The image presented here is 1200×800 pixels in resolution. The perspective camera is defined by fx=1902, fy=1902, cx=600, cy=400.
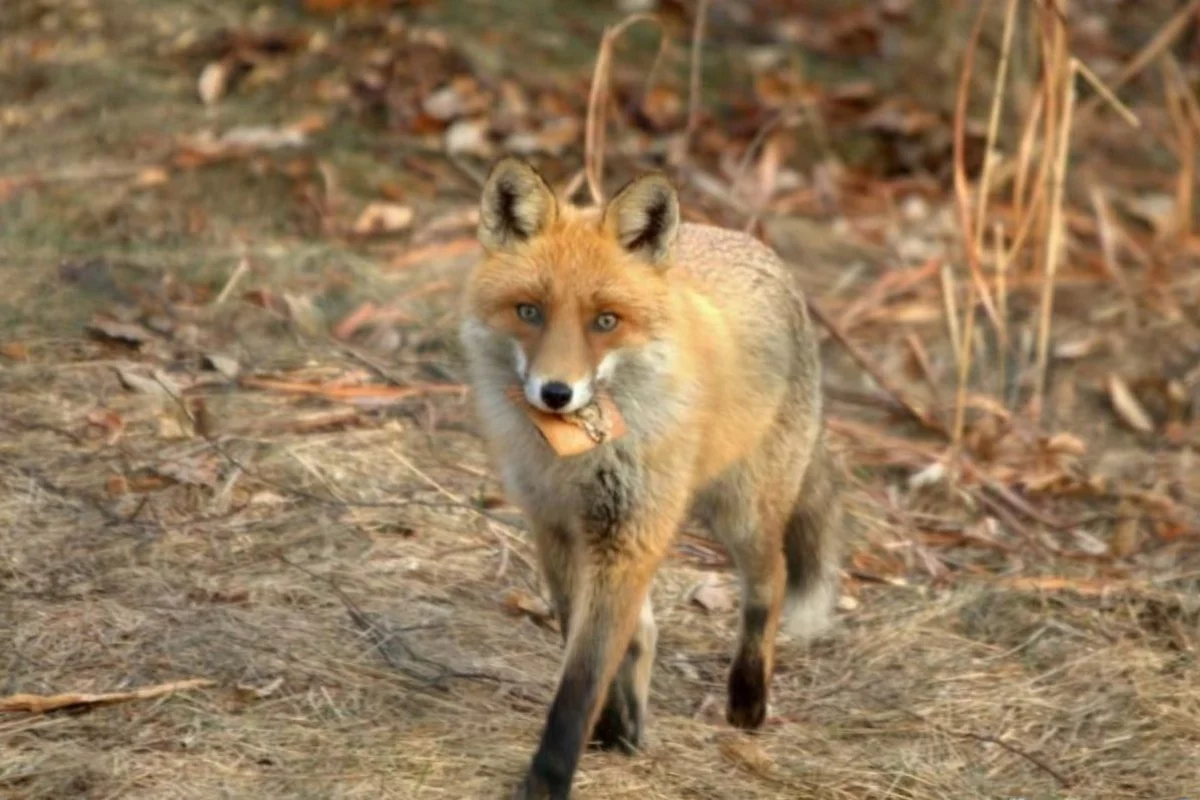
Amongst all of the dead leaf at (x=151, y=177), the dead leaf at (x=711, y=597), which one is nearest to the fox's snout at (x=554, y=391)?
the dead leaf at (x=711, y=597)

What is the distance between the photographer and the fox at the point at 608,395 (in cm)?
433

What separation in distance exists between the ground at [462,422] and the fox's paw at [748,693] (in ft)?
0.38

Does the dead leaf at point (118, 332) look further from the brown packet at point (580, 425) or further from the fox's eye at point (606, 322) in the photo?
the fox's eye at point (606, 322)

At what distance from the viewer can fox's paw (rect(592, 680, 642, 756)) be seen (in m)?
4.84

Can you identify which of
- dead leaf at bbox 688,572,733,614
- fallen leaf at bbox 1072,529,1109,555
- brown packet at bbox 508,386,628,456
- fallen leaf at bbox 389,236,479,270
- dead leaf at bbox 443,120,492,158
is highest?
brown packet at bbox 508,386,628,456

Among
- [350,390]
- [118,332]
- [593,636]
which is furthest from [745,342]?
[118,332]

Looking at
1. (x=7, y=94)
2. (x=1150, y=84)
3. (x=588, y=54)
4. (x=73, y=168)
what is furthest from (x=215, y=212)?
(x=1150, y=84)

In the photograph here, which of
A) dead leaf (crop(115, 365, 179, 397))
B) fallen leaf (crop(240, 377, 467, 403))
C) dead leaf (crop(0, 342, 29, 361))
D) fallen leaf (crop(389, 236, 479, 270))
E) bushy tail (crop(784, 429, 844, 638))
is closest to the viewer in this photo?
bushy tail (crop(784, 429, 844, 638))

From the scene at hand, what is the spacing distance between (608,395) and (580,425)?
10 centimetres

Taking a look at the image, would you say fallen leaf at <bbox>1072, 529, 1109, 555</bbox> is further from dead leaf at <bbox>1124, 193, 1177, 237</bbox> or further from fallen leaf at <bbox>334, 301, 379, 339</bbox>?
dead leaf at <bbox>1124, 193, 1177, 237</bbox>

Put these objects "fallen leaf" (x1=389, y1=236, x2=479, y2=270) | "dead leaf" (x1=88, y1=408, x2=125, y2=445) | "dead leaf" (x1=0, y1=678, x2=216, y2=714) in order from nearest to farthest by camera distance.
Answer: "dead leaf" (x1=0, y1=678, x2=216, y2=714)
"dead leaf" (x1=88, y1=408, x2=125, y2=445)
"fallen leaf" (x1=389, y1=236, x2=479, y2=270)

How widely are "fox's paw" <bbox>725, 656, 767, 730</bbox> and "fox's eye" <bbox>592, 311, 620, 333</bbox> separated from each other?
4.18 ft

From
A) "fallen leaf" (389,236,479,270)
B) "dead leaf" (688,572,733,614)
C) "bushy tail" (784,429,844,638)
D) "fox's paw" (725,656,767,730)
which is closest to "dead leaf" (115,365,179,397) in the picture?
"fallen leaf" (389,236,479,270)

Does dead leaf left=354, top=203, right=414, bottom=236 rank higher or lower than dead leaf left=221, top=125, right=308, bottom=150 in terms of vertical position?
lower
